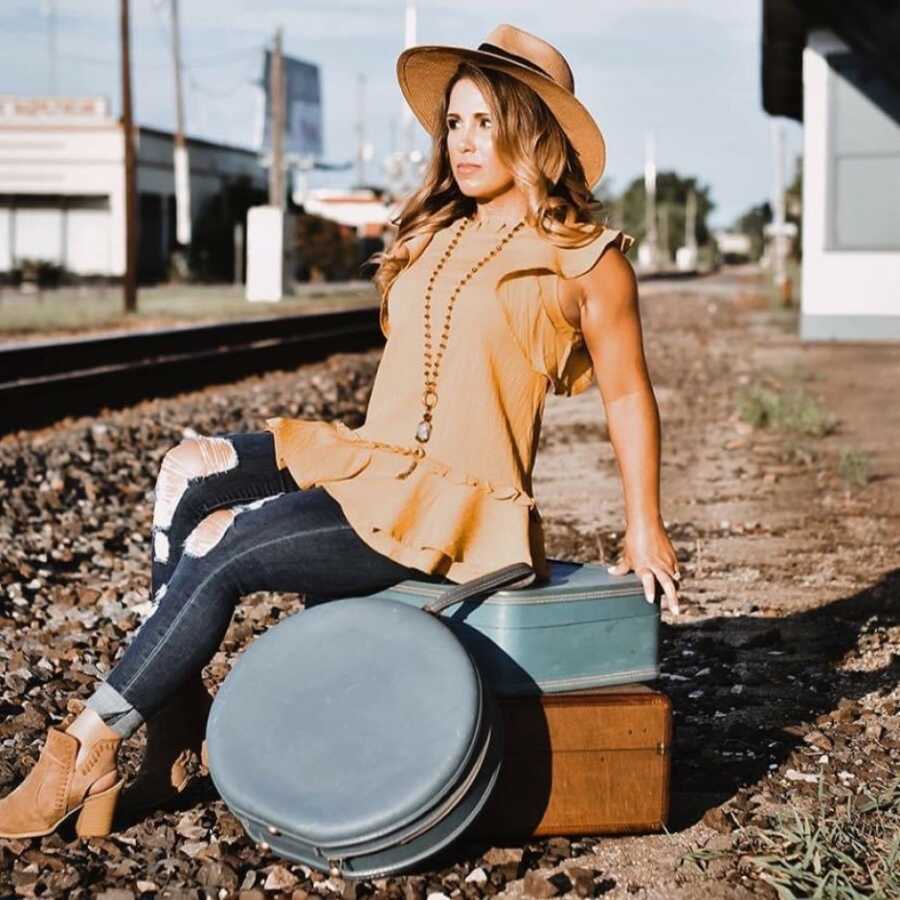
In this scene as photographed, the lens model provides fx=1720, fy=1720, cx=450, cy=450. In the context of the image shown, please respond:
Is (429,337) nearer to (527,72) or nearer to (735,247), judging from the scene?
(527,72)

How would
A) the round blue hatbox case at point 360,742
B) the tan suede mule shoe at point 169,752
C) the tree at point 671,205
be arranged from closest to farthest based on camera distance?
the round blue hatbox case at point 360,742, the tan suede mule shoe at point 169,752, the tree at point 671,205

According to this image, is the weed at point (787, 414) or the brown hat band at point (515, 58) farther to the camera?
the weed at point (787, 414)

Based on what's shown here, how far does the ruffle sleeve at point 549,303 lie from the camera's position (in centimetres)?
365

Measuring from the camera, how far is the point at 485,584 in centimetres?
349

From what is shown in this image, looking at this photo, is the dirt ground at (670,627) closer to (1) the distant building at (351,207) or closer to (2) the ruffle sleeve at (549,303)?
(2) the ruffle sleeve at (549,303)

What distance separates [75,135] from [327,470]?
58380mm

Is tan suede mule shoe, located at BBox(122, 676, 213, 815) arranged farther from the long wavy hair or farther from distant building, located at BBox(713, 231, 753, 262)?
distant building, located at BBox(713, 231, 753, 262)

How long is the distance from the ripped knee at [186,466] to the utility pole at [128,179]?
26.2 m

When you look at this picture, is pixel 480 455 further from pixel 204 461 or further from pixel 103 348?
pixel 103 348

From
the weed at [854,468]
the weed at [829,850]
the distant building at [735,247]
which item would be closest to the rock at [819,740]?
the weed at [829,850]

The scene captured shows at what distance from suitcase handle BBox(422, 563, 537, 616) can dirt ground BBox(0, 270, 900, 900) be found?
0.54 m

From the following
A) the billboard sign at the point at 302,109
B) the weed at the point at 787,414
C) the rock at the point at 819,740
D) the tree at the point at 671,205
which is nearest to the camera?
the rock at the point at 819,740

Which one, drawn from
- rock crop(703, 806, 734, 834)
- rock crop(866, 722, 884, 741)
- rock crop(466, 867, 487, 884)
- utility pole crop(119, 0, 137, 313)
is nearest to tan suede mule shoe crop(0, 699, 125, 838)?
rock crop(466, 867, 487, 884)

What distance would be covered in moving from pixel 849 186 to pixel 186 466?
1821cm
